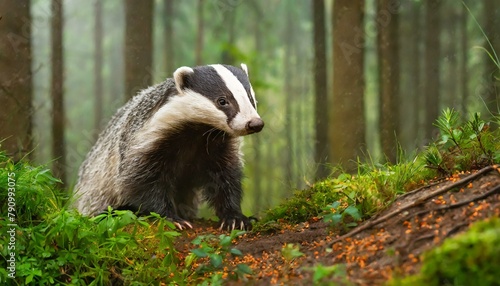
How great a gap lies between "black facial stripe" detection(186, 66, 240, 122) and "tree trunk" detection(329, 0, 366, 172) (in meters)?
2.39

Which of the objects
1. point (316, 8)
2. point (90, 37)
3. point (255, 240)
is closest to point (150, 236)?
point (255, 240)

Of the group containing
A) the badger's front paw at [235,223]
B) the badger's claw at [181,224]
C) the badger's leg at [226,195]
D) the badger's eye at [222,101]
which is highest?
the badger's eye at [222,101]

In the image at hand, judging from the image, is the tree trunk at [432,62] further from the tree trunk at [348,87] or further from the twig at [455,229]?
the twig at [455,229]

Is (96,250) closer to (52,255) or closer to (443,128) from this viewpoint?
(52,255)

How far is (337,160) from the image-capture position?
686 centimetres

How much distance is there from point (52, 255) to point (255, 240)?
4.65ft

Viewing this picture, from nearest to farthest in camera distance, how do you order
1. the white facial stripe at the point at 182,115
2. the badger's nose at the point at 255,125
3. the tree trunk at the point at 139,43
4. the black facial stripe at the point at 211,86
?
the badger's nose at the point at 255,125 < the black facial stripe at the point at 211,86 < the white facial stripe at the point at 182,115 < the tree trunk at the point at 139,43

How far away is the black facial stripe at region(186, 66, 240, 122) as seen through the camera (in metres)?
4.69

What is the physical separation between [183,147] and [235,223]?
76 centimetres

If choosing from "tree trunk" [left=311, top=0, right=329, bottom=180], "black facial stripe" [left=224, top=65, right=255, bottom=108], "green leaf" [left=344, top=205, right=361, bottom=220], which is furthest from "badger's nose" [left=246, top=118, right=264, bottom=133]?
"tree trunk" [left=311, top=0, right=329, bottom=180]

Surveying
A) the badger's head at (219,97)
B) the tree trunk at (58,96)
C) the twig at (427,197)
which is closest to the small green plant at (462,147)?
the twig at (427,197)

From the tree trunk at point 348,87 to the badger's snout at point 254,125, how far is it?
2.56 metres

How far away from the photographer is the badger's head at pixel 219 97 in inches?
181

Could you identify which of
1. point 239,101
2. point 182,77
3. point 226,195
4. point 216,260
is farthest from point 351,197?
point 182,77
